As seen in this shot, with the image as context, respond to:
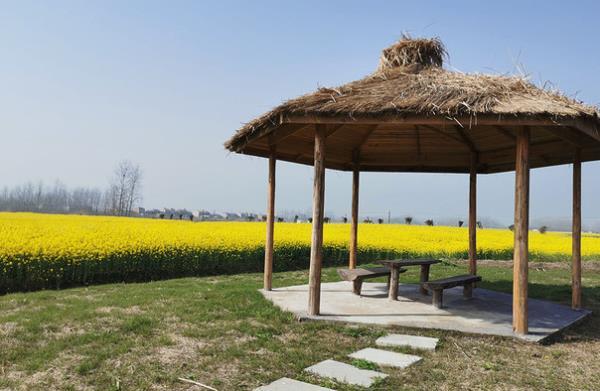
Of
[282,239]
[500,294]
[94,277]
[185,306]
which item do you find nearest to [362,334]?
[185,306]

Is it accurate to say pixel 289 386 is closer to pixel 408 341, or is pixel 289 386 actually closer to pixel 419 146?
pixel 408 341

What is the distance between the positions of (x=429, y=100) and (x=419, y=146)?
4.29 m

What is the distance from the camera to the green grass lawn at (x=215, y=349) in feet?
14.9

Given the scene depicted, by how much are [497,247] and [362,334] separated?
47.3ft

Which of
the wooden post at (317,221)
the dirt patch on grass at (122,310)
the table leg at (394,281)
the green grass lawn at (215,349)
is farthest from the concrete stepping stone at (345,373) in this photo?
the table leg at (394,281)

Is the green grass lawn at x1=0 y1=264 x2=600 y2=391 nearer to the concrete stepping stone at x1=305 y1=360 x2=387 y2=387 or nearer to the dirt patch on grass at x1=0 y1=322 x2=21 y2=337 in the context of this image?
the dirt patch on grass at x1=0 y1=322 x2=21 y2=337

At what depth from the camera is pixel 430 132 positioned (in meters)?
9.73

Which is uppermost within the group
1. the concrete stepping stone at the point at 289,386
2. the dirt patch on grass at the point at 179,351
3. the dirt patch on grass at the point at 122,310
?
the dirt patch on grass at the point at 122,310

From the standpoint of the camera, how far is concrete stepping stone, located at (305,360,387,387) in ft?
14.8

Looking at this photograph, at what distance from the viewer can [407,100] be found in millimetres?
6512

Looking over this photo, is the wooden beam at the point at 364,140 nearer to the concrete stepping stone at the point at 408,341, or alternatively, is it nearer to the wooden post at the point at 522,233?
the wooden post at the point at 522,233

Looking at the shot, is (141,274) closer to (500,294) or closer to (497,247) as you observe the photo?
(500,294)

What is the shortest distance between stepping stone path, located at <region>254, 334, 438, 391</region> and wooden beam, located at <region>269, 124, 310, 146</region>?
Answer: 348cm

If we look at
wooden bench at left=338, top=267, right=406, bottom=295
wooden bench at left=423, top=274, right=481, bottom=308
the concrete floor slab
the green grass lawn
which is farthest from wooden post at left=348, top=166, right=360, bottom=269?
the green grass lawn
